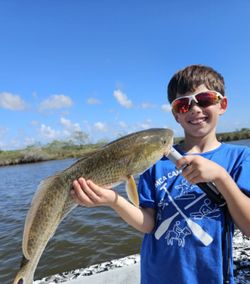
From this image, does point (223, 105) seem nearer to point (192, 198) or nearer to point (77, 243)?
point (192, 198)

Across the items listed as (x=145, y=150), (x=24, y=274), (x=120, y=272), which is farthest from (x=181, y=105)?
(x=120, y=272)

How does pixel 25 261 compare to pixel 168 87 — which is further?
pixel 168 87

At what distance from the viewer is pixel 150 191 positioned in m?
2.65

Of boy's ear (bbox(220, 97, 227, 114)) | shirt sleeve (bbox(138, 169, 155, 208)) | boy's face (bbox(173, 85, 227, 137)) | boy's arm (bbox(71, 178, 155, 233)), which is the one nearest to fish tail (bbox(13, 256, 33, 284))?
boy's arm (bbox(71, 178, 155, 233))

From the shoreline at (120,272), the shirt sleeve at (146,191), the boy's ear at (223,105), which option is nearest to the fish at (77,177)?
the shirt sleeve at (146,191)

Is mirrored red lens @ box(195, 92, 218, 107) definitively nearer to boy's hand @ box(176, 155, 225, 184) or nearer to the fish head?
the fish head

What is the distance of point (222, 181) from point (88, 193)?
90cm

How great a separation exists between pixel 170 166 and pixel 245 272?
6.46ft

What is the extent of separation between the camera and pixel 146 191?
2660mm

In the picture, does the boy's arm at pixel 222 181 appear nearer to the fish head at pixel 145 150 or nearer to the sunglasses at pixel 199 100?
the fish head at pixel 145 150

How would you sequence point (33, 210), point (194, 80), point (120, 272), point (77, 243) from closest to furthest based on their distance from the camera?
point (33, 210) < point (194, 80) < point (120, 272) < point (77, 243)

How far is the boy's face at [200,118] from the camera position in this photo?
2.59 m

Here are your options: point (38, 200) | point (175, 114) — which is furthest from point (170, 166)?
point (38, 200)

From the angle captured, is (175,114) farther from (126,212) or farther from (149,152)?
(126,212)
